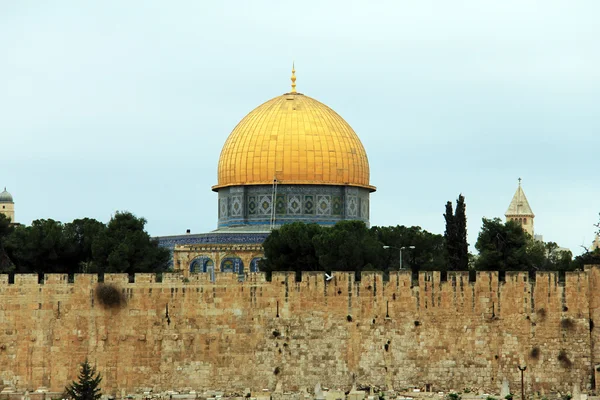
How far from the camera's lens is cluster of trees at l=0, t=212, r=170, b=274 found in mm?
58406

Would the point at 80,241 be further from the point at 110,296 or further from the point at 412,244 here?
the point at 110,296

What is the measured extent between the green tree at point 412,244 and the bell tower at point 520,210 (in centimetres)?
7025

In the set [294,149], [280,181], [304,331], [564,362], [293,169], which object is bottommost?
[564,362]

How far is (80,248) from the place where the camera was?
2383 inches

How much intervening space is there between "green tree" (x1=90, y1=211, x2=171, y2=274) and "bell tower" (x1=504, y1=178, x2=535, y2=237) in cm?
7582

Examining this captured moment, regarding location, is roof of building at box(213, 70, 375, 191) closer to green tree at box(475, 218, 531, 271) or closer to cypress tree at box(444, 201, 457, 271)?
green tree at box(475, 218, 531, 271)

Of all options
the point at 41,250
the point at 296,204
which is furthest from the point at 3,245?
the point at 296,204

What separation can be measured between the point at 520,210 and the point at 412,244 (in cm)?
7337

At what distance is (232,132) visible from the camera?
73438 mm

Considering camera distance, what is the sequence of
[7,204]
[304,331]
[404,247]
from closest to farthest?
[304,331], [404,247], [7,204]

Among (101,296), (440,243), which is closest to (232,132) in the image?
(440,243)

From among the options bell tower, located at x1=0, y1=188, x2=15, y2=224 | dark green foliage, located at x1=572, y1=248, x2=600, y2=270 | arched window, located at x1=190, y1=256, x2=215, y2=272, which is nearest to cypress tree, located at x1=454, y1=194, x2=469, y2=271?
dark green foliage, located at x1=572, y1=248, x2=600, y2=270

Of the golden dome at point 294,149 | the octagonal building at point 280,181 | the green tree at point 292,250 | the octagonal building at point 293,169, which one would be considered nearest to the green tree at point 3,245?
the octagonal building at point 280,181

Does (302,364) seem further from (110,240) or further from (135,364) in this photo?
(110,240)
